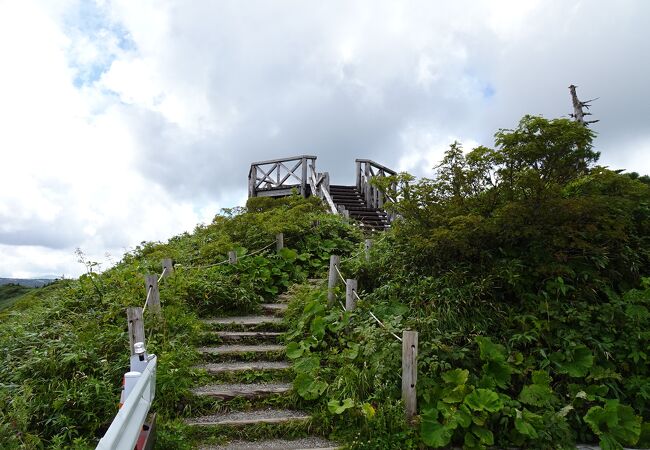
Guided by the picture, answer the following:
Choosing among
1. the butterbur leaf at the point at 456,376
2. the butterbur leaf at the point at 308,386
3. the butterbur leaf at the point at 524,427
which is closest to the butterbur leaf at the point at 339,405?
the butterbur leaf at the point at 308,386

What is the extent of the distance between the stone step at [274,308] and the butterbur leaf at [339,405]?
9.00 feet

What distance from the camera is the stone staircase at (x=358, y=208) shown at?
1255 cm

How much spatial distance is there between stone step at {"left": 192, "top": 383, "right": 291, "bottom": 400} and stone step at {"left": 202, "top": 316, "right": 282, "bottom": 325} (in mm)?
1486

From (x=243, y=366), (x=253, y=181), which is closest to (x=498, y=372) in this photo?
(x=243, y=366)

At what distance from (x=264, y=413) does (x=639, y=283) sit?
16.2 feet

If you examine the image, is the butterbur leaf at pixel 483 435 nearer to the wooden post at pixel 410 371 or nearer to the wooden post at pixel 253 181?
the wooden post at pixel 410 371

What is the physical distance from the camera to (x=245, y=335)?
609 centimetres

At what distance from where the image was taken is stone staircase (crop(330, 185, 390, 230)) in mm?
12547

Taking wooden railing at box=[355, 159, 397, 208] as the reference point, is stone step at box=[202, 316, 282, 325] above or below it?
below

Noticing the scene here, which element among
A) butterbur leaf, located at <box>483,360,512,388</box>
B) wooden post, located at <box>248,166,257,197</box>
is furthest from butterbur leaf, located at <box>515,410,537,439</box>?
wooden post, located at <box>248,166,257,197</box>

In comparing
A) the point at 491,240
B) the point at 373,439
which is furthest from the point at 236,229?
the point at 373,439

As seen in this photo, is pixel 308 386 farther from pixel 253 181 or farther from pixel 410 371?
pixel 253 181

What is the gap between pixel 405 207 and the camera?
236 inches

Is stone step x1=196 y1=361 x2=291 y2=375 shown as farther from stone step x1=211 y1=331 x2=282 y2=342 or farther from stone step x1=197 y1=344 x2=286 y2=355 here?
stone step x1=211 y1=331 x2=282 y2=342
